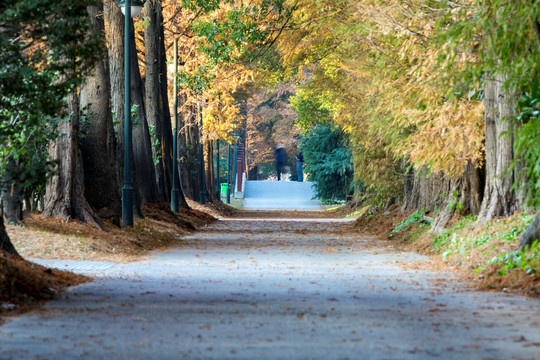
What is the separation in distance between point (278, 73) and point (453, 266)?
93.9 feet

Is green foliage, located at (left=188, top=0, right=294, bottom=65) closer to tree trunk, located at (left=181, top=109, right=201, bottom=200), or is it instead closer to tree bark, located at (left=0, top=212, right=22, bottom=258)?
tree bark, located at (left=0, top=212, right=22, bottom=258)

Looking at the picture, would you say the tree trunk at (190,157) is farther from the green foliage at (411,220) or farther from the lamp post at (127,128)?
the lamp post at (127,128)

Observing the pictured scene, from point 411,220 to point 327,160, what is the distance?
37.4 metres

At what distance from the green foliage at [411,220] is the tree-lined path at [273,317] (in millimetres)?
7606

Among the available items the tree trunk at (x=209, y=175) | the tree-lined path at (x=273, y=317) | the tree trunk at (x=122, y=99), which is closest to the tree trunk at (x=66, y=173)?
the tree-lined path at (x=273, y=317)

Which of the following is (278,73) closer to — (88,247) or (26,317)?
(88,247)

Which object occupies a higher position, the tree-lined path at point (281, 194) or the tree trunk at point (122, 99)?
the tree trunk at point (122, 99)

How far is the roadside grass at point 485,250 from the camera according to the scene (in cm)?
1238

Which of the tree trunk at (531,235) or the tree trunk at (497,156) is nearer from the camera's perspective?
the tree trunk at (531,235)

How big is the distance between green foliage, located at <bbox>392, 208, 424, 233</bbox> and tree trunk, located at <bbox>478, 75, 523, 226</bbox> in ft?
20.5

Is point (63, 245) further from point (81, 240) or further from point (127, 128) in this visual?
point (127, 128)

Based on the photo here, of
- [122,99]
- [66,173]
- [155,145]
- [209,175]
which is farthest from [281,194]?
[66,173]

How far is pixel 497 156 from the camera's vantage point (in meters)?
17.1

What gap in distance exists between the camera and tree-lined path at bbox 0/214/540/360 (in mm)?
7703
